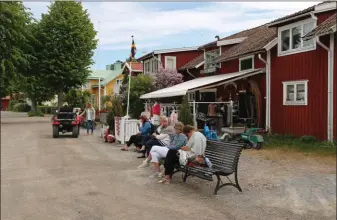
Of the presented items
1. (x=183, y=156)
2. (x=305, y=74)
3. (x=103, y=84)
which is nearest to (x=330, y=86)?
(x=305, y=74)

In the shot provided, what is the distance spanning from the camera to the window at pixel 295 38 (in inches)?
623

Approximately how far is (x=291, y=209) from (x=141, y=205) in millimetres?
2339

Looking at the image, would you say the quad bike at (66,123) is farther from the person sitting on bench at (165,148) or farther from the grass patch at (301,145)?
the person sitting on bench at (165,148)

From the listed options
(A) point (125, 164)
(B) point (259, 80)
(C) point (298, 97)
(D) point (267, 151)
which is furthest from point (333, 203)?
(B) point (259, 80)

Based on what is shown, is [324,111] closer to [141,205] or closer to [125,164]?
[125,164]

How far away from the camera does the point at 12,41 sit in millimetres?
32594

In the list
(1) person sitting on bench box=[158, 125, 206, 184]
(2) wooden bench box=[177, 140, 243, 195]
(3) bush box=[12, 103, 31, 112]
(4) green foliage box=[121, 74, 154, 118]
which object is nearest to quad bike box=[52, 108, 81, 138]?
(4) green foliage box=[121, 74, 154, 118]

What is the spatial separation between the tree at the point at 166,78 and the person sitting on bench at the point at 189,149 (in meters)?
19.9

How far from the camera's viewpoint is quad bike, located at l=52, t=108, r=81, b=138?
19.7 metres

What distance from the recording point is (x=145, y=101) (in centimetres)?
2939

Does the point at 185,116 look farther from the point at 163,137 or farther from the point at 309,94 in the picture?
the point at 163,137

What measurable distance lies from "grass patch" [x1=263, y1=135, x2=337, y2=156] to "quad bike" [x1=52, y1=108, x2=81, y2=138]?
8.97 meters

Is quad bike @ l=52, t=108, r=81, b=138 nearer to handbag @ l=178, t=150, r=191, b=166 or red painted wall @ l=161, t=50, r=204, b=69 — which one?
handbag @ l=178, t=150, r=191, b=166

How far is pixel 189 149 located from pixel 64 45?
3163cm
